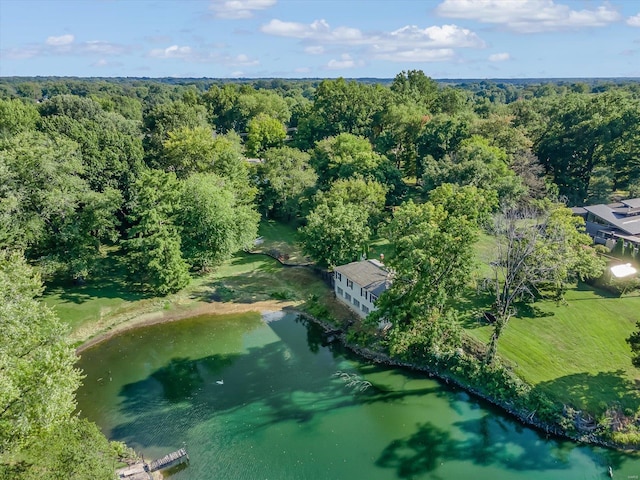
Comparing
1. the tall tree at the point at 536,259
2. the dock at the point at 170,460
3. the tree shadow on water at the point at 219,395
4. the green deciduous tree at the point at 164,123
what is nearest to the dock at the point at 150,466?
the dock at the point at 170,460

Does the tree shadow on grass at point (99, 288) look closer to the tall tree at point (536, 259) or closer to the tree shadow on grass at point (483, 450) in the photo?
the tree shadow on grass at point (483, 450)

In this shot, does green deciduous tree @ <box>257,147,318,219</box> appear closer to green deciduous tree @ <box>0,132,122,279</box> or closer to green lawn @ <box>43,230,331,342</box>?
green lawn @ <box>43,230,331,342</box>

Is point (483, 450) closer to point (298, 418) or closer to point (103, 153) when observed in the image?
point (298, 418)

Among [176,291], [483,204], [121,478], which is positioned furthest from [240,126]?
[121,478]

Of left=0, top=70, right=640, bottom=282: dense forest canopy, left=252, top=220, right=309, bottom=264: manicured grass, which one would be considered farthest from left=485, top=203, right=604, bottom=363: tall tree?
left=252, top=220, right=309, bottom=264: manicured grass

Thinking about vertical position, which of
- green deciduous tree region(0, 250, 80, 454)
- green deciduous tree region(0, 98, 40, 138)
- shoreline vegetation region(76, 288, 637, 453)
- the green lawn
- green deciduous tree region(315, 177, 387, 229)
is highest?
green deciduous tree region(0, 98, 40, 138)

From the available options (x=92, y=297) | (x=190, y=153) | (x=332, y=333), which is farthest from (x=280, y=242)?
(x=92, y=297)
